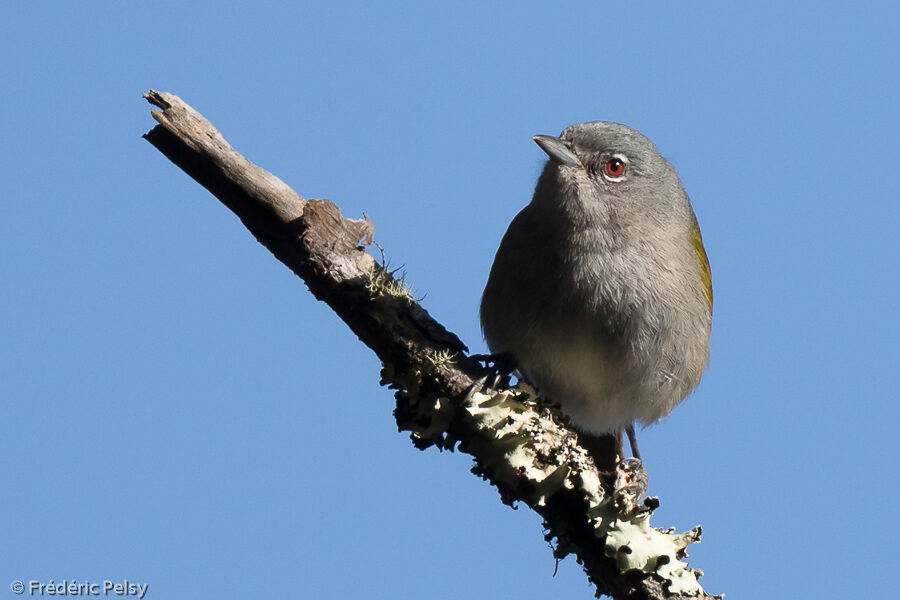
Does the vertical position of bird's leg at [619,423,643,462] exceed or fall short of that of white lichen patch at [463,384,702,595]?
it exceeds it

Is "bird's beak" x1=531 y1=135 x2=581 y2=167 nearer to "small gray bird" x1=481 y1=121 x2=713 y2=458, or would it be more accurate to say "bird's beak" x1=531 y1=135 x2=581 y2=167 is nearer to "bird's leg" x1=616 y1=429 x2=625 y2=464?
"small gray bird" x1=481 y1=121 x2=713 y2=458

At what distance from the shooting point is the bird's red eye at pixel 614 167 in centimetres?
612

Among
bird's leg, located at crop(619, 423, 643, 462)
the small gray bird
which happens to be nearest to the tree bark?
the small gray bird

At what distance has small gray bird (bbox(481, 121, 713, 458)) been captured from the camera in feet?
19.0

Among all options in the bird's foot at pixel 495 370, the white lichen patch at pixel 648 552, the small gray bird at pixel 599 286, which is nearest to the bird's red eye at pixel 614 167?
the small gray bird at pixel 599 286

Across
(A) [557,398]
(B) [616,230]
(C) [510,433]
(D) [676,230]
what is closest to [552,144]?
(B) [616,230]

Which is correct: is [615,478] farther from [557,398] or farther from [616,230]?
[616,230]

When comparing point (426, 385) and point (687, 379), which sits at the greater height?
point (687, 379)

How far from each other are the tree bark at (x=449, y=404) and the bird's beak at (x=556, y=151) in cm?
169

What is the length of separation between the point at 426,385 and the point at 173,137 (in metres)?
1.82

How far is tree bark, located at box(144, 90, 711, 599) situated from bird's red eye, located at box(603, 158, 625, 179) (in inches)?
77.2

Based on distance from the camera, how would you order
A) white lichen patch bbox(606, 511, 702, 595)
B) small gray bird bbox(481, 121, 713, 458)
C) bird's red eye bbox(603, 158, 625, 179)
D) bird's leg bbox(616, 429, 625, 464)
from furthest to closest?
bird's leg bbox(616, 429, 625, 464), bird's red eye bbox(603, 158, 625, 179), small gray bird bbox(481, 121, 713, 458), white lichen patch bbox(606, 511, 702, 595)

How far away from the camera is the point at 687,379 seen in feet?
21.0

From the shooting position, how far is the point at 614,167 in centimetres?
613
